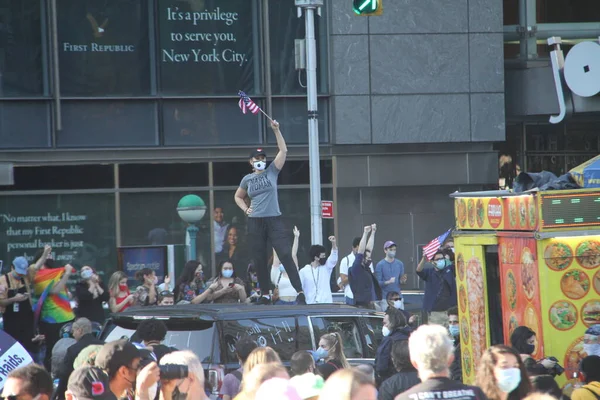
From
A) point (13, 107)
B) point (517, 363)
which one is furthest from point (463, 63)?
point (517, 363)

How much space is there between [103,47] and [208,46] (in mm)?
2267

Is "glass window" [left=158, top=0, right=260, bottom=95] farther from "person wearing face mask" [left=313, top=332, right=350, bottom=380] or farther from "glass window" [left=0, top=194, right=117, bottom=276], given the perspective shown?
"person wearing face mask" [left=313, top=332, right=350, bottom=380]

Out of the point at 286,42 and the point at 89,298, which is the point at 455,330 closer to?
the point at 89,298

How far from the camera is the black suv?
9.34 metres

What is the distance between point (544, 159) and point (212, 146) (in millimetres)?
8594

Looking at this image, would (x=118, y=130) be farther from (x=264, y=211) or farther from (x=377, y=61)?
(x=264, y=211)

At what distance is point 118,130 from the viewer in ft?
72.9

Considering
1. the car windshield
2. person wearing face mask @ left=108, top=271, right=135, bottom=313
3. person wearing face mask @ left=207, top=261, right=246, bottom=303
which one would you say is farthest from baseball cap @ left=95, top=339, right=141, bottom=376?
person wearing face mask @ left=108, top=271, right=135, bottom=313

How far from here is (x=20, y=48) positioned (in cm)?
2184

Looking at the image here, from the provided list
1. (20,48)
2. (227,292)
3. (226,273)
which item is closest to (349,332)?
(227,292)

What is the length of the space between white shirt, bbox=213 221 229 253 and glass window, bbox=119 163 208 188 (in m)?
0.97

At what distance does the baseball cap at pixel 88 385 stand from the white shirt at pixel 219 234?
16.6 m

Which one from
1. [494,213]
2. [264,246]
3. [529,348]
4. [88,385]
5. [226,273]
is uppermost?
[494,213]

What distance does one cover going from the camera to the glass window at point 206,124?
22.5m
